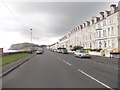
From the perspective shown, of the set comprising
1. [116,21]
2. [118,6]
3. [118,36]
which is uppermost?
[118,6]

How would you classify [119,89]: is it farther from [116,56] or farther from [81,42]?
[81,42]

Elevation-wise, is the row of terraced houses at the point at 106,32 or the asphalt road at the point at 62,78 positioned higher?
the row of terraced houses at the point at 106,32

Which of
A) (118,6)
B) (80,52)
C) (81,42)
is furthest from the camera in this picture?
(81,42)

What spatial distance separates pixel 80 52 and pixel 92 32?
173 ft

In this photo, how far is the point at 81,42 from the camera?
387ft

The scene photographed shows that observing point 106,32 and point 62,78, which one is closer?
point 62,78

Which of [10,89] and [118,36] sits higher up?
[118,36]

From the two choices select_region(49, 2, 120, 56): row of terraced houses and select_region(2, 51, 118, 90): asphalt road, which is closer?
select_region(2, 51, 118, 90): asphalt road

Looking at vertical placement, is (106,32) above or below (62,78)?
above

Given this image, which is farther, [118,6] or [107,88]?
[118,6]

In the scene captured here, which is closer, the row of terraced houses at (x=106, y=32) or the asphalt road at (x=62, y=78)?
the asphalt road at (x=62, y=78)

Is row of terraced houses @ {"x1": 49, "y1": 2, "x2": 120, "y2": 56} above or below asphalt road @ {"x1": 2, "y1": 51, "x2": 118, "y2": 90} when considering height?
above

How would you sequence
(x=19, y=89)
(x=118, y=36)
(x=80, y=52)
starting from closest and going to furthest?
(x=19, y=89) → (x=80, y=52) → (x=118, y=36)

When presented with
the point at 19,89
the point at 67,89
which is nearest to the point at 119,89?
the point at 67,89
